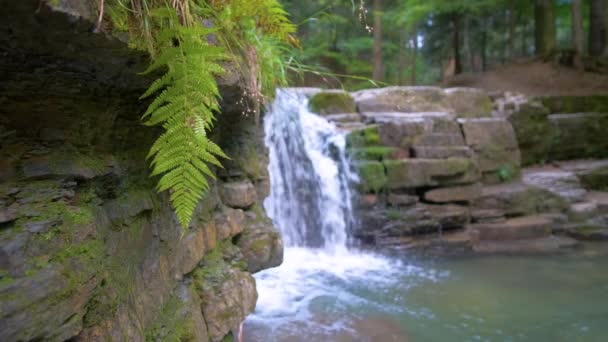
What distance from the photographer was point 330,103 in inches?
296

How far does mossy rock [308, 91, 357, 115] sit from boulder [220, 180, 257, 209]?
15.2ft

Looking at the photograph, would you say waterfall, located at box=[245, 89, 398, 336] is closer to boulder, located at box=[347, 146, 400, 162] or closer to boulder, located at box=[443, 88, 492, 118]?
boulder, located at box=[347, 146, 400, 162]

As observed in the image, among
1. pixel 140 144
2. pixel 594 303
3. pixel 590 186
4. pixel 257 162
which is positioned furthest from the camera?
pixel 590 186

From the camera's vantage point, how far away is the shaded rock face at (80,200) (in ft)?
3.63

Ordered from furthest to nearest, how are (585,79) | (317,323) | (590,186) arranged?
(585,79) < (590,186) < (317,323)

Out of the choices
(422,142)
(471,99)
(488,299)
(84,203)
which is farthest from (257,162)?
(471,99)

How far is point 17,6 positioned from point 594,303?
5079 millimetres

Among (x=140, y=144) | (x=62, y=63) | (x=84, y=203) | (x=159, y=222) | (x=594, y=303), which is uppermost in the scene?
(x=62, y=63)

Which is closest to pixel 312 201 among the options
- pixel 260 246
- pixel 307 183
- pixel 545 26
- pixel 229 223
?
pixel 307 183

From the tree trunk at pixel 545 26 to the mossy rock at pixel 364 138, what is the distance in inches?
300

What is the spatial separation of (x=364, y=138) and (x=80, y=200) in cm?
563

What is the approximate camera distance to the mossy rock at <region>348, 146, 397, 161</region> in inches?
259

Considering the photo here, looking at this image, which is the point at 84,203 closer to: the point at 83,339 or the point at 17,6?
the point at 83,339

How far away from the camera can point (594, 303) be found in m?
4.23
